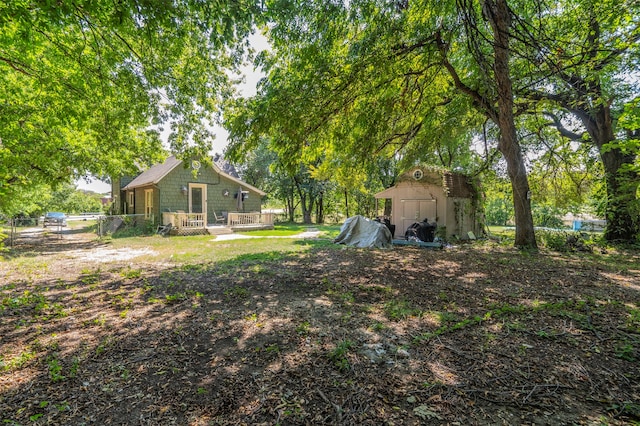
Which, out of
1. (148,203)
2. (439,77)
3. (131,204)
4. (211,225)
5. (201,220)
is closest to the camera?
(439,77)

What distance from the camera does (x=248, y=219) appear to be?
1748 cm

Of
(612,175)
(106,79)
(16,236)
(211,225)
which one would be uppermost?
(106,79)

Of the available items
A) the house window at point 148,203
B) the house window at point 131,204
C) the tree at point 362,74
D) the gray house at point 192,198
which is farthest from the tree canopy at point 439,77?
the house window at point 131,204

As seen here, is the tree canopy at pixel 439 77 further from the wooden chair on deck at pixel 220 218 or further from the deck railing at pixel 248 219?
the wooden chair on deck at pixel 220 218

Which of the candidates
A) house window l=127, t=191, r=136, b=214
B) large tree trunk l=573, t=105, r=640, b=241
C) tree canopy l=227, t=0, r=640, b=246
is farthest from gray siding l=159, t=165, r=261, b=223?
large tree trunk l=573, t=105, r=640, b=241

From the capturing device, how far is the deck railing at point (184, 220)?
566 inches

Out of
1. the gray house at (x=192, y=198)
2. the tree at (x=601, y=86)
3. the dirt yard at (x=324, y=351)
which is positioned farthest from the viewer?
the gray house at (x=192, y=198)

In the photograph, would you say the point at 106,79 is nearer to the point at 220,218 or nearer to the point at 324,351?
the point at 324,351

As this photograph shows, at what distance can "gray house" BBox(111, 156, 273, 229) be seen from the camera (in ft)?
51.3

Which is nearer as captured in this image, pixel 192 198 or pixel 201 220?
pixel 201 220

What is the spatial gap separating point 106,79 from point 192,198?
11.7m

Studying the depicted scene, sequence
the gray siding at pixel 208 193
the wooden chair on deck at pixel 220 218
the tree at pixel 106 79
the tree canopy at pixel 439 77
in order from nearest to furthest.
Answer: the tree at pixel 106 79 < the tree canopy at pixel 439 77 < the gray siding at pixel 208 193 < the wooden chair on deck at pixel 220 218

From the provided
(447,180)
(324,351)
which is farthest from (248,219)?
(324,351)

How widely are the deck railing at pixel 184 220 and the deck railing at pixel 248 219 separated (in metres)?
1.61
